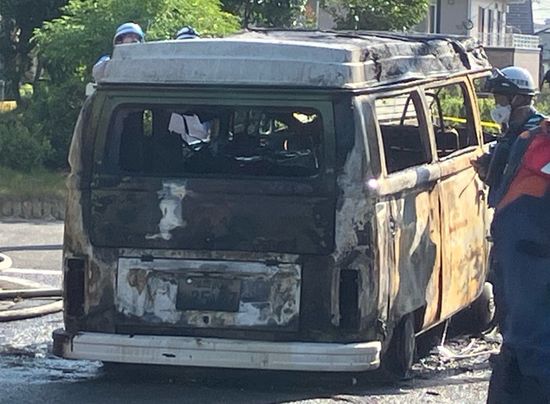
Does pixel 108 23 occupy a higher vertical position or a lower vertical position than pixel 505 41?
higher

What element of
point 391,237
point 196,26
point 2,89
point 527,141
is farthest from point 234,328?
point 2,89

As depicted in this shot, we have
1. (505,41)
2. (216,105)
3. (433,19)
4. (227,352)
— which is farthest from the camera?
(505,41)

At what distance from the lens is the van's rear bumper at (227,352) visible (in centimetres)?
720

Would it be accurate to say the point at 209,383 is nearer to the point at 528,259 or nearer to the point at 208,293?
the point at 208,293

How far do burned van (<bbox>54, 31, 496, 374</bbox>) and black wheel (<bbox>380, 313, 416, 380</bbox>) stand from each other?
0.17 m

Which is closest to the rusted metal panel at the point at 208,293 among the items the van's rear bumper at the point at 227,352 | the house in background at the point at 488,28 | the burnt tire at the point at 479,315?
the van's rear bumper at the point at 227,352

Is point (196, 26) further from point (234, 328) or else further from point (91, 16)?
point (234, 328)

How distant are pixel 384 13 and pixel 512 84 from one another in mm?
16886

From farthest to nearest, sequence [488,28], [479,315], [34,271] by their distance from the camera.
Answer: [488,28], [34,271], [479,315]

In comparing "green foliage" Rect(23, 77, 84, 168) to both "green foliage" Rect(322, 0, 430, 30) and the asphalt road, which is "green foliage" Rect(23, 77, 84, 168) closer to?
"green foliage" Rect(322, 0, 430, 30)

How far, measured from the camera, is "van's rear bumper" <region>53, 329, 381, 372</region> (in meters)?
7.20

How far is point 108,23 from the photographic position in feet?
61.8

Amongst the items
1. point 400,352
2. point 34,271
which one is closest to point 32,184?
point 34,271

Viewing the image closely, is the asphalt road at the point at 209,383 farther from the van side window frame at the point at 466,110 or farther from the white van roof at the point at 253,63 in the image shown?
→ the white van roof at the point at 253,63
